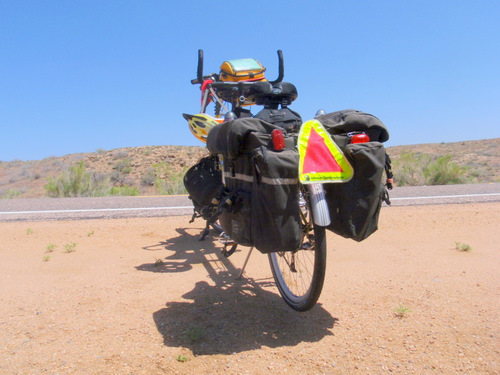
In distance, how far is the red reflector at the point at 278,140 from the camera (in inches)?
107

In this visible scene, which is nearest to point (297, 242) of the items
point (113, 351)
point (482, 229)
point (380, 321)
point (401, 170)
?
point (380, 321)

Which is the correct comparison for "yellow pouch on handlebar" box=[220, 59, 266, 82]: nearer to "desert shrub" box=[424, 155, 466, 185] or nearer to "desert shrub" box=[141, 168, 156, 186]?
"desert shrub" box=[424, 155, 466, 185]

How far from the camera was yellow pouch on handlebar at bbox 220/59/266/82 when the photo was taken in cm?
562

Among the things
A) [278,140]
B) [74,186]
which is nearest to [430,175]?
[74,186]

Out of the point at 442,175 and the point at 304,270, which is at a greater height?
the point at 304,270

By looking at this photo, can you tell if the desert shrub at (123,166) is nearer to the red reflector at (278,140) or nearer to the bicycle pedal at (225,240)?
the bicycle pedal at (225,240)

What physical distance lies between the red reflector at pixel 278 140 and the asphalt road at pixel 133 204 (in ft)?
17.0

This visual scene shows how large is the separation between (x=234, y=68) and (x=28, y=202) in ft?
20.8

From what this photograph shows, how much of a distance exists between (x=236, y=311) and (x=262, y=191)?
1.24 m

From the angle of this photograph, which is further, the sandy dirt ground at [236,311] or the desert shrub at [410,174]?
the desert shrub at [410,174]

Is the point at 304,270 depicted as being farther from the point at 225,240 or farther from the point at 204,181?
the point at 204,181

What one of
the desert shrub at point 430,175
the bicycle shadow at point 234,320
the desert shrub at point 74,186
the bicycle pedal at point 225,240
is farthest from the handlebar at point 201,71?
the desert shrub at point 430,175

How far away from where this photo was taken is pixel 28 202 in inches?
372

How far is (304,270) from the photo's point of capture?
3.85 metres
